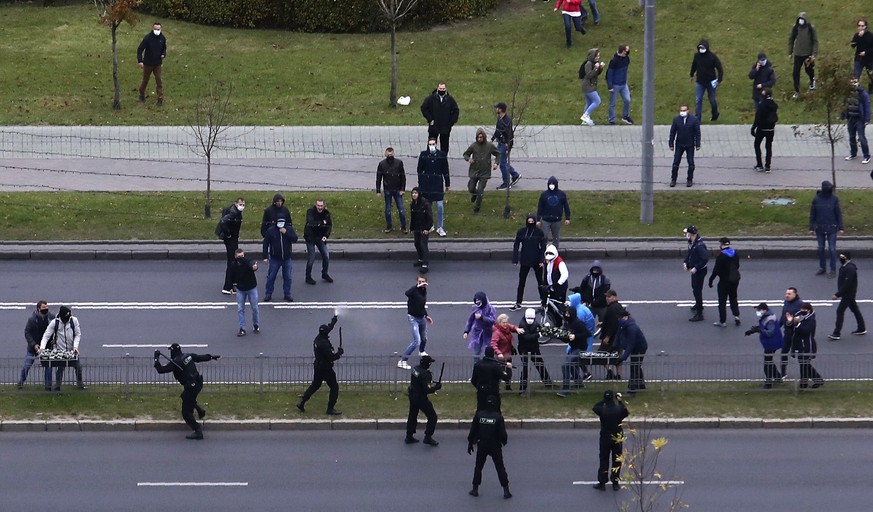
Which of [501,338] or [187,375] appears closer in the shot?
[187,375]

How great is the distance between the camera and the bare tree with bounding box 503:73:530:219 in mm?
30625

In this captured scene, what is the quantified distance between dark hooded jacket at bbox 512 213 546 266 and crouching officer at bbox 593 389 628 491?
21.9 feet

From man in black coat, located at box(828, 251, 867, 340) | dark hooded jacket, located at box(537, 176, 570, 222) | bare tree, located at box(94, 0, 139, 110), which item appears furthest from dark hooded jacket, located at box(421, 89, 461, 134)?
man in black coat, located at box(828, 251, 867, 340)

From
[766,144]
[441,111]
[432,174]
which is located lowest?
[432,174]

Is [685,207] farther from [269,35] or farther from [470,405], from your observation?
[269,35]

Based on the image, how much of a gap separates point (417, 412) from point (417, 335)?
8.64ft

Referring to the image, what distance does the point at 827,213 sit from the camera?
27547mm

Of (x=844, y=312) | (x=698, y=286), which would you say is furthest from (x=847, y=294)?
(x=698, y=286)

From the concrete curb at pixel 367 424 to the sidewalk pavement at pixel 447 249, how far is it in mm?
7098

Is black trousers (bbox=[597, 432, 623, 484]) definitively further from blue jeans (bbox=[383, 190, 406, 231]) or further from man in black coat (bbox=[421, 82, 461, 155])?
man in black coat (bbox=[421, 82, 461, 155])

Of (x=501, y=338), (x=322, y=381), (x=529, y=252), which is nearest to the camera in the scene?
(x=322, y=381)

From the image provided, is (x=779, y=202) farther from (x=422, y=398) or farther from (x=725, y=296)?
(x=422, y=398)

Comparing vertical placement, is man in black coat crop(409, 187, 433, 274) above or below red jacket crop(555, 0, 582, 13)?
below

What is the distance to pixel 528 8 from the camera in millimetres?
42281
